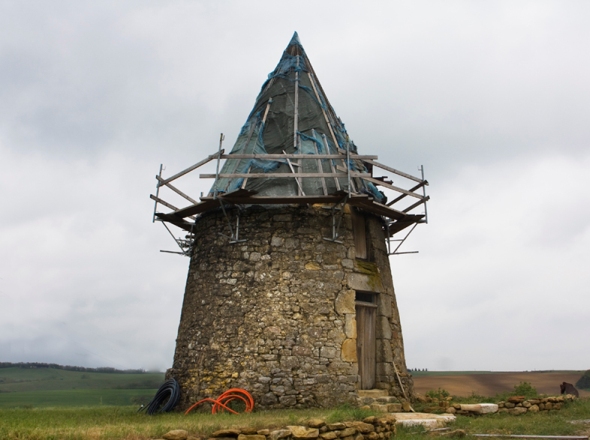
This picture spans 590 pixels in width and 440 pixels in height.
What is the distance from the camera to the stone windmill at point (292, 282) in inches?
428

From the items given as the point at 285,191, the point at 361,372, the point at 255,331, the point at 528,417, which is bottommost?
the point at 528,417

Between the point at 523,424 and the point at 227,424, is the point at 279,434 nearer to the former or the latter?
the point at 227,424

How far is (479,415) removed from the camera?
1066cm

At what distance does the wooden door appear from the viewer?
12.0 metres

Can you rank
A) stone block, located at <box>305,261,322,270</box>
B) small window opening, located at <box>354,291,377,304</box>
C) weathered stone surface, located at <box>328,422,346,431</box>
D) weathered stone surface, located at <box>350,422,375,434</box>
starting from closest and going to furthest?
weathered stone surface, located at <box>328,422,346,431</box>
weathered stone surface, located at <box>350,422,375,434</box>
stone block, located at <box>305,261,322,270</box>
small window opening, located at <box>354,291,377,304</box>

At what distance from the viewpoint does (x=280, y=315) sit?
437 inches

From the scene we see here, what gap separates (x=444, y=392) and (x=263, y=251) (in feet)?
23.2

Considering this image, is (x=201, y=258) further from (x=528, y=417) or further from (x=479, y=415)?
(x=528, y=417)

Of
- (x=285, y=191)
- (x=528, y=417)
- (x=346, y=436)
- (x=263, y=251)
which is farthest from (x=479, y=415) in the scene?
(x=285, y=191)

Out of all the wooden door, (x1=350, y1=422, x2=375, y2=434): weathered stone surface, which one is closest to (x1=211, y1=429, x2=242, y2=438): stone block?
(x1=350, y1=422, x2=375, y2=434): weathered stone surface

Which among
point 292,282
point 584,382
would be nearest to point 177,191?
point 292,282

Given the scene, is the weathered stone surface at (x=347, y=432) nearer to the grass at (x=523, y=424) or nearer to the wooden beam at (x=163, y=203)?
the grass at (x=523, y=424)

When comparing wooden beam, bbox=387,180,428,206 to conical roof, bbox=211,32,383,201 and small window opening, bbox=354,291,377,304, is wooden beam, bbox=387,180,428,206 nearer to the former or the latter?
conical roof, bbox=211,32,383,201

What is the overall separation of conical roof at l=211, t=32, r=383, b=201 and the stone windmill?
0.05m
